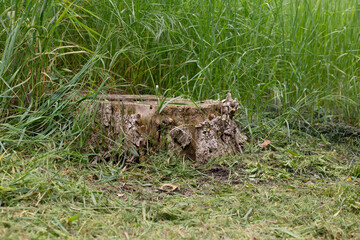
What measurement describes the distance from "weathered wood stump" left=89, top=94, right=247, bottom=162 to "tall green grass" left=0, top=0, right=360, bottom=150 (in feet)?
0.72

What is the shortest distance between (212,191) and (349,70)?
8.24ft

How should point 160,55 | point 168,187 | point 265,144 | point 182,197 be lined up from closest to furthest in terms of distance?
point 182,197
point 168,187
point 265,144
point 160,55

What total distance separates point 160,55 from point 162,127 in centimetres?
93

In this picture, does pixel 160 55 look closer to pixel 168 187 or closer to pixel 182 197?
pixel 168 187

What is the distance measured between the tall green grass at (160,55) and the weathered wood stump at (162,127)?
22 cm

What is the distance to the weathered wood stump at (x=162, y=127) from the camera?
2535 mm

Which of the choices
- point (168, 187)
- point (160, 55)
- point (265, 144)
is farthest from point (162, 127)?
point (160, 55)

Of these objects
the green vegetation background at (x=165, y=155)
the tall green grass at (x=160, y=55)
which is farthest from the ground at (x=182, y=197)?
the tall green grass at (x=160, y=55)

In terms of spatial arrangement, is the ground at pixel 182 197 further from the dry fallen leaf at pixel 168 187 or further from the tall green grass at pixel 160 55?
the tall green grass at pixel 160 55

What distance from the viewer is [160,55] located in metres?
3.26

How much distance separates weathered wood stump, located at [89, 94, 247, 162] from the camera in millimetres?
2535

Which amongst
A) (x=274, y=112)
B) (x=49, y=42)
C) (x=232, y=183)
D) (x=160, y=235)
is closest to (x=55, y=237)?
A: (x=160, y=235)

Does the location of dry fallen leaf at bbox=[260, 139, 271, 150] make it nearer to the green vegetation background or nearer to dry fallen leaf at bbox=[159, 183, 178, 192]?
the green vegetation background

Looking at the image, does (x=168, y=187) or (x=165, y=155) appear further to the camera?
(x=165, y=155)
